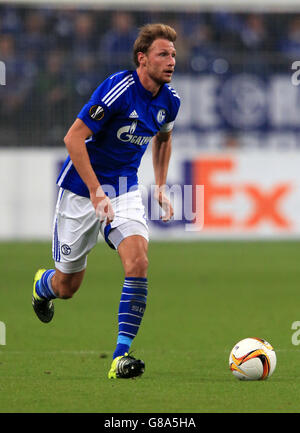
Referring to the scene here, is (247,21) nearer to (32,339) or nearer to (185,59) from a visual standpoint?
(185,59)

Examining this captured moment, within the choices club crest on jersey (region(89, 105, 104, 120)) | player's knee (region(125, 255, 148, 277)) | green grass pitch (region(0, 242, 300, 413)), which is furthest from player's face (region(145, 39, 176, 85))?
green grass pitch (region(0, 242, 300, 413))

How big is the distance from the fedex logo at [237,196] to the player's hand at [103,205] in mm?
12612

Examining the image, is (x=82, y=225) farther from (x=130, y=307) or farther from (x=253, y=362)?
(x=253, y=362)

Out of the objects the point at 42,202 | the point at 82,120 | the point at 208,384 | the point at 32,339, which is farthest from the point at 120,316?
the point at 42,202

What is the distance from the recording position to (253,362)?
248 inches

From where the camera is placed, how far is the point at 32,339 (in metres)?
8.55

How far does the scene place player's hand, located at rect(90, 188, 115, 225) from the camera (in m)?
6.33

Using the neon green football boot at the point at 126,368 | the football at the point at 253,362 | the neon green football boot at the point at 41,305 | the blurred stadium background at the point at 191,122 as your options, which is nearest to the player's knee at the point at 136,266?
the neon green football boot at the point at 126,368

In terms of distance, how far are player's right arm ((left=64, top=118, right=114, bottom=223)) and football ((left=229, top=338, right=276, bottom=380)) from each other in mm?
1164

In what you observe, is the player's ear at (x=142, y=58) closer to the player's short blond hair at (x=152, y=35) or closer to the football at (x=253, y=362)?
the player's short blond hair at (x=152, y=35)

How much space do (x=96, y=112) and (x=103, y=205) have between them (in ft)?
2.08

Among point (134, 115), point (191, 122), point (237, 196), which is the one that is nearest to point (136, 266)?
point (134, 115)

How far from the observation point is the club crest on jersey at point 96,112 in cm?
655
